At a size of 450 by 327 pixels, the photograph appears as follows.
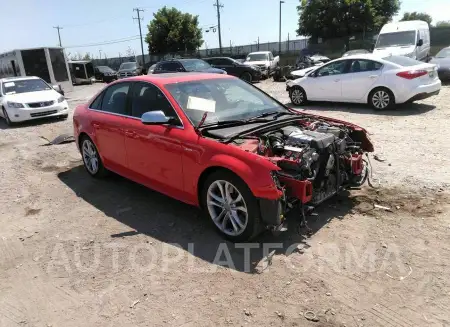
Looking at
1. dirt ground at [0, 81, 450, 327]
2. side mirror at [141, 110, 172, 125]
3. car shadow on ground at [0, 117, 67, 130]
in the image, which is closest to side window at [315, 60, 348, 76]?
dirt ground at [0, 81, 450, 327]

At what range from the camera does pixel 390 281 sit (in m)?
3.15

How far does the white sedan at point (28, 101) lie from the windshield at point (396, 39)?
44.8 ft

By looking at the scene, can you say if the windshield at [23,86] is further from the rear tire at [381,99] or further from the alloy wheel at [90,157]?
the rear tire at [381,99]

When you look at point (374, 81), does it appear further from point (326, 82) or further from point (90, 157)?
point (90, 157)

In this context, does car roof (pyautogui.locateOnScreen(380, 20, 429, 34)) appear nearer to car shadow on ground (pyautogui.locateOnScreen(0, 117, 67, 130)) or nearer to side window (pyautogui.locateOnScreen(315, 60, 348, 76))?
side window (pyautogui.locateOnScreen(315, 60, 348, 76))

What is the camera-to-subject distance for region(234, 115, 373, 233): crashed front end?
3.57 meters

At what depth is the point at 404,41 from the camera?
16641 millimetres

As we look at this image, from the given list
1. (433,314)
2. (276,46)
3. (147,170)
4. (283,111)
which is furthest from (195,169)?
(276,46)

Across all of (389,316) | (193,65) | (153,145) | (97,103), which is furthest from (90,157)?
(193,65)

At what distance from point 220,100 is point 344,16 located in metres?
38.9

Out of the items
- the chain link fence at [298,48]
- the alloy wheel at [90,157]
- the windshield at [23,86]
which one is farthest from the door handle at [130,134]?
the chain link fence at [298,48]

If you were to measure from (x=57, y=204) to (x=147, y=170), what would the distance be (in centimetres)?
157

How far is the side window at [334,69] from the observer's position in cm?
1116

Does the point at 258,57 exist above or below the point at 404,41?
below
